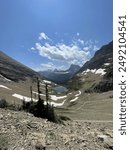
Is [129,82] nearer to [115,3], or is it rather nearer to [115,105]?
[115,105]

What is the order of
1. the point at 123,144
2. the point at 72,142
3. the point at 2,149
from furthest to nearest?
1. the point at 72,142
2. the point at 2,149
3. the point at 123,144

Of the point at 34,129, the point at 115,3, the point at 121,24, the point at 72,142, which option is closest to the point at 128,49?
the point at 121,24

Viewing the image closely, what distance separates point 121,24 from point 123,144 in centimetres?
263

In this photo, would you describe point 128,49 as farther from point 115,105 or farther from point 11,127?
point 11,127

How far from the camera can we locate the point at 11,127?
22.4m

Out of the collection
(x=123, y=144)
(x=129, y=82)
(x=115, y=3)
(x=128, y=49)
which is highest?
(x=115, y=3)

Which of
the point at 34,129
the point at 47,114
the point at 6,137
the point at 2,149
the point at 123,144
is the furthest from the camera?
the point at 47,114

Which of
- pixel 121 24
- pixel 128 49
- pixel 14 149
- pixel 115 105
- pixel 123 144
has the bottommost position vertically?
pixel 14 149

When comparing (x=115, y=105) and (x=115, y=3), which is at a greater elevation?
(x=115, y=3)

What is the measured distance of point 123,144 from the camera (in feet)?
19.9

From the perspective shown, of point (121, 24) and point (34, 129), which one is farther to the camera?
point (34, 129)

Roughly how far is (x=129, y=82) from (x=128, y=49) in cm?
75

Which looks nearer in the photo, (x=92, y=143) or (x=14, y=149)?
(x=14, y=149)

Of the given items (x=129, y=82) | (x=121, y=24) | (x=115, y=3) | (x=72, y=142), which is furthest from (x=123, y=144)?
(x=72, y=142)
